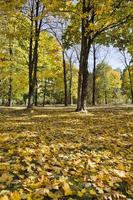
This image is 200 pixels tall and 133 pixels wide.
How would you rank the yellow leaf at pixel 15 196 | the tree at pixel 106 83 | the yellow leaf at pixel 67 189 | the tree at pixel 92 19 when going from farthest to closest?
the tree at pixel 106 83
the tree at pixel 92 19
the yellow leaf at pixel 67 189
the yellow leaf at pixel 15 196

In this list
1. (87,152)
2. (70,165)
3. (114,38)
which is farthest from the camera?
(114,38)

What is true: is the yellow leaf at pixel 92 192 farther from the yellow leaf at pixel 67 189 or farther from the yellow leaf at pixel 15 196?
the yellow leaf at pixel 15 196

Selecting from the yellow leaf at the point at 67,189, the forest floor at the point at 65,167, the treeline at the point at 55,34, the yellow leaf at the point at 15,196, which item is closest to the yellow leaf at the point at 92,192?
the forest floor at the point at 65,167

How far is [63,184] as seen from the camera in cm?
493

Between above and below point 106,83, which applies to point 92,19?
above

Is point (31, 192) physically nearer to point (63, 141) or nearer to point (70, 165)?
point (70, 165)

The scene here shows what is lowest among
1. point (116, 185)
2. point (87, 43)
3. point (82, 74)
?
point (116, 185)

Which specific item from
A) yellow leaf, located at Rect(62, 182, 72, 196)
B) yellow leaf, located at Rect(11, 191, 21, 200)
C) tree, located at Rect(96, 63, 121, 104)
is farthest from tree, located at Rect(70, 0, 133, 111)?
tree, located at Rect(96, 63, 121, 104)

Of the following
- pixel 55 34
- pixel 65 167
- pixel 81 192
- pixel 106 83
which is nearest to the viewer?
pixel 81 192

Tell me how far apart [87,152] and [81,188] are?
2.60 metres

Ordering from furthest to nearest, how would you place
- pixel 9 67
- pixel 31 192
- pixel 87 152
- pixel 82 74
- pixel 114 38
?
pixel 9 67 → pixel 114 38 → pixel 82 74 → pixel 87 152 → pixel 31 192

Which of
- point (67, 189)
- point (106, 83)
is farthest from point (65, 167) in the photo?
point (106, 83)

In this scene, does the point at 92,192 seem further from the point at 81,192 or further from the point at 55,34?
the point at 55,34

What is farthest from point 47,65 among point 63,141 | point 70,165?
point 70,165
